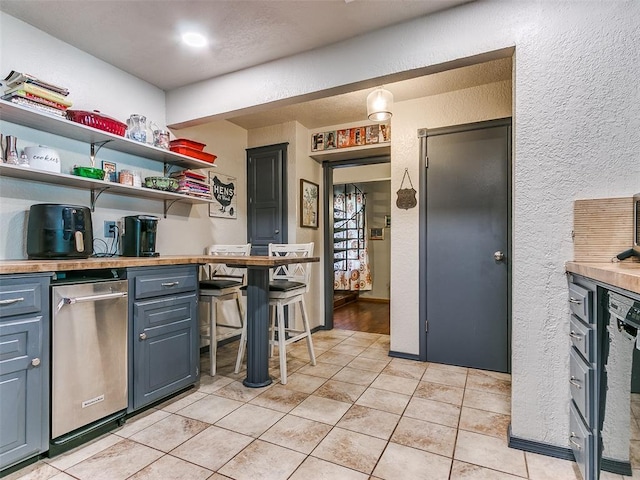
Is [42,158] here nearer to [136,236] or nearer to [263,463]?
[136,236]

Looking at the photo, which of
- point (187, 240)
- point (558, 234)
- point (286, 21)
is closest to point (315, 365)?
point (187, 240)

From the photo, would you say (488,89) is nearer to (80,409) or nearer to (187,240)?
(187,240)

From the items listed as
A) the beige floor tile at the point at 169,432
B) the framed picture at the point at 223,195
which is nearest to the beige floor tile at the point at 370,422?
the beige floor tile at the point at 169,432

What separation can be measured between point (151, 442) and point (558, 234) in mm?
2340

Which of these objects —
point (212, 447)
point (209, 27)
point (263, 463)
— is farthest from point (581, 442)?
point (209, 27)

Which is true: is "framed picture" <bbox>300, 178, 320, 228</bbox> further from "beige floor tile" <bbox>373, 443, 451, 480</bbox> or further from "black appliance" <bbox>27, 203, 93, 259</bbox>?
"beige floor tile" <bbox>373, 443, 451, 480</bbox>

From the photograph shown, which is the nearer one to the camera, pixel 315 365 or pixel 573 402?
pixel 573 402

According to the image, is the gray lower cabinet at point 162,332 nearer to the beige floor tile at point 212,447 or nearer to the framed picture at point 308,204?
the beige floor tile at point 212,447

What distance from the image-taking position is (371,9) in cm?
187

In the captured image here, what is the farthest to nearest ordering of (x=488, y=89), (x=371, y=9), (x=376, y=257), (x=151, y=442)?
(x=376, y=257), (x=488, y=89), (x=371, y=9), (x=151, y=442)

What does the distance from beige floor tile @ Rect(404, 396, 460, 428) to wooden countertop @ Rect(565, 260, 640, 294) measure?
1.10 metres

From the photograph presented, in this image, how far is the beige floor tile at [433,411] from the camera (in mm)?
1993

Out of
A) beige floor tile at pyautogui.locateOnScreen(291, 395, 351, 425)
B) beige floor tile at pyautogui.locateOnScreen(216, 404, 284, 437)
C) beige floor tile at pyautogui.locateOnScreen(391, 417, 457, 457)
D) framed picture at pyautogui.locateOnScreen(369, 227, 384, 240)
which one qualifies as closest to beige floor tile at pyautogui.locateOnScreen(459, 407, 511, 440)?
beige floor tile at pyautogui.locateOnScreen(391, 417, 457, 457)

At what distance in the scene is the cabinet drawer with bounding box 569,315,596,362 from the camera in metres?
1.31
